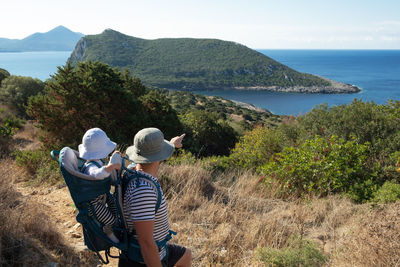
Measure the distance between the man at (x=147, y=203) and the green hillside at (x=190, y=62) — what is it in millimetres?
112975

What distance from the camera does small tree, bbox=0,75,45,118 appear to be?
2238 centimetres

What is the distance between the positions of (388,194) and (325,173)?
3.58 feet

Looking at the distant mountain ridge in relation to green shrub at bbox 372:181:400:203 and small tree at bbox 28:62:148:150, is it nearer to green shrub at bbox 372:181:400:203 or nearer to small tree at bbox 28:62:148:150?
small tree at bbox 28:62:148:150

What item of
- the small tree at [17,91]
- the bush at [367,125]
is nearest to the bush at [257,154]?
the bush at [367,125]

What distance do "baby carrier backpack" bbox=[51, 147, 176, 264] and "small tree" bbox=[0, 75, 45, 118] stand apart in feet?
77.1

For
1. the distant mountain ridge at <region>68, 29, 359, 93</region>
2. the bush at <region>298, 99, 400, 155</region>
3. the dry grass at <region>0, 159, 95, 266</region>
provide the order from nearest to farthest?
the dry grass at <region>0, 159, 95, 266</region>
the bush at <region>298, 99, 400, 155</region>
the distant mountain ridge at <region>68, 29, 359, 93</region>

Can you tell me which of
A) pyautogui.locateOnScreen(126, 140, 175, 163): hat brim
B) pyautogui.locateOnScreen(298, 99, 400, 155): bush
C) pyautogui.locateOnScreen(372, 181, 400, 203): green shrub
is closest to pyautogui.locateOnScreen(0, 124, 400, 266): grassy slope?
pyautogui.locateOnScreen(372, 181, 400, 203): green shrub

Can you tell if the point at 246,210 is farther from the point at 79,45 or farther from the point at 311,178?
the point at 79,45

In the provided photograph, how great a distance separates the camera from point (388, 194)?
15.0 feet

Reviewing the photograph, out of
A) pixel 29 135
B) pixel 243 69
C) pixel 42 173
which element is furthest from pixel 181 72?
pixel 42 173

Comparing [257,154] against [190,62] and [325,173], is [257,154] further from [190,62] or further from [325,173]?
[190,62]

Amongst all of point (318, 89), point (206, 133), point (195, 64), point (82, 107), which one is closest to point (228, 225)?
point (82, 107)

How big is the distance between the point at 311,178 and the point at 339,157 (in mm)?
750

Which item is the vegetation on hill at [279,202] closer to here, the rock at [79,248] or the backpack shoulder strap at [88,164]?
the rock at [79,248]
